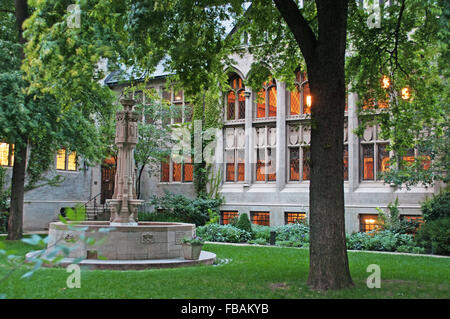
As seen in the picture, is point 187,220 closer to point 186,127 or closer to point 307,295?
point 186,127

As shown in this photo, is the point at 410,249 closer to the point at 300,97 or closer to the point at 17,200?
the point at 300,97

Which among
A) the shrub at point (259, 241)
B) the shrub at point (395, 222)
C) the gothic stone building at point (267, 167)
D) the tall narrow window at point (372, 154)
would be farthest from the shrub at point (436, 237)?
the shrub at point (259, 241)

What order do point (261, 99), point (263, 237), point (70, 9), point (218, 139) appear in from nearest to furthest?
point (70, 9) → point (261, 99) → point (263, 237) → point (218, 139)

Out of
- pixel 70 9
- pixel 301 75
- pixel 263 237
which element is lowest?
pixel 263 237

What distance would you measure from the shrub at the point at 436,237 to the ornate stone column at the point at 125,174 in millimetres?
10683

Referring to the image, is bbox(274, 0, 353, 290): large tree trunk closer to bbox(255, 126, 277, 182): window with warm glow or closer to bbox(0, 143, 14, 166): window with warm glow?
bbox(255, 126, 277, 182): window with warm glow

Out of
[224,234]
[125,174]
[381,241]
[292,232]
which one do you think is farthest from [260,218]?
[125,174]

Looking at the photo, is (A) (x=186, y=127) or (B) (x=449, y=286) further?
(A) (x=186, y=127)

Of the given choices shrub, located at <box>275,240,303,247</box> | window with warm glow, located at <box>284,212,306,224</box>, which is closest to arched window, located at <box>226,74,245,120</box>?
window with warm glow, located at <box>284,212,306,224</box>

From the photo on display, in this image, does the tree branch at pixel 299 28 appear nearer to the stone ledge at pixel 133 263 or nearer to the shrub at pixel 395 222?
the stone ledge at pixel 133 263

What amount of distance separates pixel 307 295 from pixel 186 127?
835 inches
